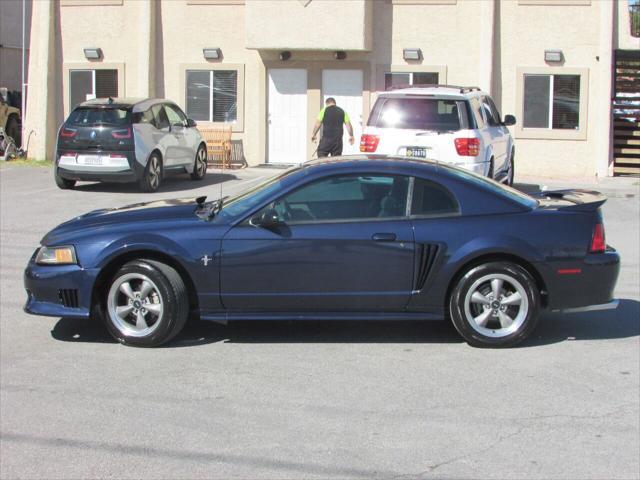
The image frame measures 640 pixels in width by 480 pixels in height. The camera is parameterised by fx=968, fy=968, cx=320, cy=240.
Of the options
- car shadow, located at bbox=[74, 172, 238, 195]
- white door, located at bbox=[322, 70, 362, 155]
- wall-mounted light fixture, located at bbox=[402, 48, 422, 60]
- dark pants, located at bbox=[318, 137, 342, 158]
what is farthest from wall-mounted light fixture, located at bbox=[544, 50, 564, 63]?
car shadow, located at bbox=[74, 172, 238, 195]

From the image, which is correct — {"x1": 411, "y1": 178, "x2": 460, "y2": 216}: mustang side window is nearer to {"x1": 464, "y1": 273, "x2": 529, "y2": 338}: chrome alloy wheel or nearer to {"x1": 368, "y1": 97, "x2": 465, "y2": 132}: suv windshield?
{"x1": 464, "y1": 273, "x2": 529, "y2": 338}: chrome alloy wheel

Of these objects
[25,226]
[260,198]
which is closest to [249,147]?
[25,226]

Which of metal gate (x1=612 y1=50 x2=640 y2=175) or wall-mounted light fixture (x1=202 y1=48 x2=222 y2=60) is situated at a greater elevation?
wall-mounted light fixture (x1=202 y1=48 x2=222 y2=60)

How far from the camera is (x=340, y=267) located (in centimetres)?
728

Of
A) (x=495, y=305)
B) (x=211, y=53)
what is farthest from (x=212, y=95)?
(x=495, y=305)

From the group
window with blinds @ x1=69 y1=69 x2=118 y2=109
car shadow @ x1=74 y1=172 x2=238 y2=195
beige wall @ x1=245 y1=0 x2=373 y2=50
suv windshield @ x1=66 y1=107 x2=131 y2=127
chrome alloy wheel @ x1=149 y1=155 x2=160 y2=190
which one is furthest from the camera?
window with blinds @ x1=69 y1=69 x2=118 y2=109

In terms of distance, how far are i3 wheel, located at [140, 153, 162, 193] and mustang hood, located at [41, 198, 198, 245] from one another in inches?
377

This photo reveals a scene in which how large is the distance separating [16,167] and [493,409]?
708 inches

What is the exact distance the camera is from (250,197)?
25.3 ft

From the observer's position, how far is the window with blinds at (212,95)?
74.5 feet

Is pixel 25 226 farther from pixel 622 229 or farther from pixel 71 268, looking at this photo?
pixel 622 229

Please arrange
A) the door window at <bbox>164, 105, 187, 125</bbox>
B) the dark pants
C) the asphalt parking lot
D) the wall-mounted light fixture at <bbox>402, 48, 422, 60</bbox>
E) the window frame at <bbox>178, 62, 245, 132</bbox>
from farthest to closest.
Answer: the window frame at <bbox>178, 62, 245, 132</bbox>, the wall-mounted light fixture at <bbox>402, 48, 422, 60</bbox>, the door window at <bbox>164, 105, 187, 125</bbox>, the dark pants, the asphalt parking lot

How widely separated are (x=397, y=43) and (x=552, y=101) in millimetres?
3668

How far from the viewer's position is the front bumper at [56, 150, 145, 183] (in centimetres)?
1714
